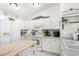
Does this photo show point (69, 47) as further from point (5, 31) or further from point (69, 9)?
point (5, 31)

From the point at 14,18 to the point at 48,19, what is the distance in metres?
0.55

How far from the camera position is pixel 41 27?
1.75m

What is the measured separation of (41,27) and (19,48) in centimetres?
49

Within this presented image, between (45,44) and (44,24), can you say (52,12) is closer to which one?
(44,24)

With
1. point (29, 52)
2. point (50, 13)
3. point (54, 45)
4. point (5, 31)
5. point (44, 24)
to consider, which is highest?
point (50, 13)

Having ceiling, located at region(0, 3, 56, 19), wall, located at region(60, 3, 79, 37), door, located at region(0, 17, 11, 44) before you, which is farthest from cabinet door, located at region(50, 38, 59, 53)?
door, located at region(0, 17, 11, 44)

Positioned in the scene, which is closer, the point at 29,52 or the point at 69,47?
the point at 69,47

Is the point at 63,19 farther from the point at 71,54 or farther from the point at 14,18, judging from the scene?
the point at 14,18

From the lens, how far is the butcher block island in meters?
1.54

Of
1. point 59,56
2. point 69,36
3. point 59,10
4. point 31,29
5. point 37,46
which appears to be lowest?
point 59,56

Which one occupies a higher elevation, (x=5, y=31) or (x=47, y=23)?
(x=47, y=23)

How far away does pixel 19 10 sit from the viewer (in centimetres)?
172

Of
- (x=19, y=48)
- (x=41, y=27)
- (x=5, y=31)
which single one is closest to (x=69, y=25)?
(x=41, y=27)

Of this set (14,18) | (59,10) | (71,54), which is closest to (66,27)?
(59,10)
